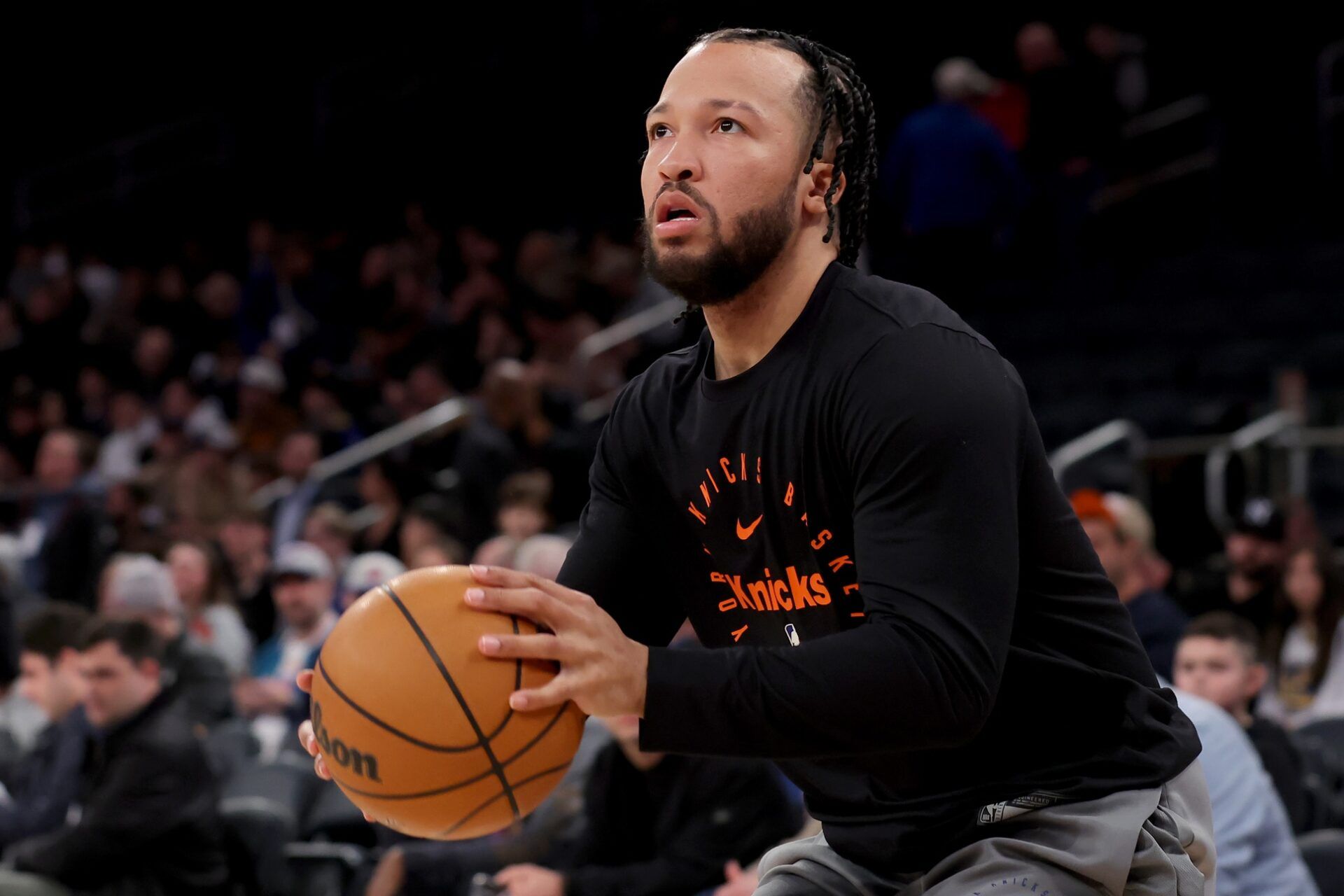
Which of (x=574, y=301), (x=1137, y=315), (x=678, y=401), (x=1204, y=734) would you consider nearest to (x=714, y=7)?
(x=574, y=301)

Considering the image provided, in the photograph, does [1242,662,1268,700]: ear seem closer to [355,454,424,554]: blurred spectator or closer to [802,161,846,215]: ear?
[802,161,846,215]: ear

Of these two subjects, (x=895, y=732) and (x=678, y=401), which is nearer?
(x=895, y=732)

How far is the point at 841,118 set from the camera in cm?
254

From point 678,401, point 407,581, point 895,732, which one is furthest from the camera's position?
point 678,401

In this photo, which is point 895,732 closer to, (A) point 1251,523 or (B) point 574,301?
(A) point 1251,523

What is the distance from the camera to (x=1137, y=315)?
1109 centimetres

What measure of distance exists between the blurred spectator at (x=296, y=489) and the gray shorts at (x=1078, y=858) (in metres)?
8.30

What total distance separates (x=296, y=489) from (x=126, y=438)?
6.75 ft

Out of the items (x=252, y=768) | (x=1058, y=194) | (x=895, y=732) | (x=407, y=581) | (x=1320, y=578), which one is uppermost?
(x=407, y=581)

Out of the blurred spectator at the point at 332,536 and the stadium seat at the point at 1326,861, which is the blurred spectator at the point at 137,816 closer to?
the blurred spectator at the point at 332,536

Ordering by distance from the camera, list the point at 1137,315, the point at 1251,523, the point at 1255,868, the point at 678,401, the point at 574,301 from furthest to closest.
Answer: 1. the point at 574,301
2. the point at 1137,315
3. the point at 1251,523
4. the point at 1255,868
5. the point at 678,401

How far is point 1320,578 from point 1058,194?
4.46 meters

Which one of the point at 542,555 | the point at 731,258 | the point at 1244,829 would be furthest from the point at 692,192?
the point at 542,555

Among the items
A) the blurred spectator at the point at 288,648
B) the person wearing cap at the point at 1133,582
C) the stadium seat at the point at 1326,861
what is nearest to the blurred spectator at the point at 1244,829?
the stadium seat at the point at 1326,861
